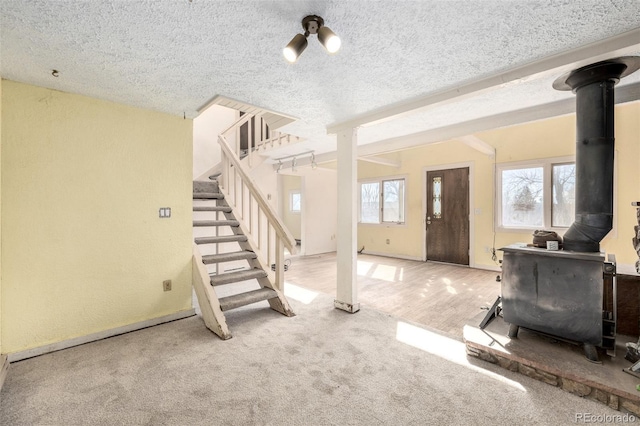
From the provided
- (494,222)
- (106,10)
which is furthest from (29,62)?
(494,222)

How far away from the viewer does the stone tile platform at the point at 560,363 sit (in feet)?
5.45

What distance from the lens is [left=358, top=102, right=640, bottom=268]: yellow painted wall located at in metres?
3.99

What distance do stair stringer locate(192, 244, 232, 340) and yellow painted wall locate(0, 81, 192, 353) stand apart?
5.8 inches

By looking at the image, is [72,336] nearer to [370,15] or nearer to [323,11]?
[323,11]

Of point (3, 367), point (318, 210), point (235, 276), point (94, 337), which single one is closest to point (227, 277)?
point (235, 276)

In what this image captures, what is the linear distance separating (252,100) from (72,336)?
8.61 ft

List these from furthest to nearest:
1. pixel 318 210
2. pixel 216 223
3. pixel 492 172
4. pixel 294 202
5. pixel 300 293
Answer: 1. pixel 294 202
2. pixel 318 210
3. pixel 492 172
4. pixel 300 293
5. pixel 216 223

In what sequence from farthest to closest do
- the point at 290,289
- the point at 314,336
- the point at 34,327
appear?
the point at 290,289, the point at 314,336, the point at 34,327

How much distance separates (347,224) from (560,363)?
207 cm

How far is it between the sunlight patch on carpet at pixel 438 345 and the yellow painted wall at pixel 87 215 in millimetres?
2360

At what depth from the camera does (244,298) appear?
296 centimetres

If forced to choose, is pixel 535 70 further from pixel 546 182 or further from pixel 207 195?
pixel 207 195

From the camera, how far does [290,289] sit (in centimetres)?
411

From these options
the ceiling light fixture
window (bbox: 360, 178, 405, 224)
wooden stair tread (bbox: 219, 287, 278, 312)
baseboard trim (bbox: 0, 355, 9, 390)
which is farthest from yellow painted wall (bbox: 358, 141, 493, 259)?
baseboard trim (bbox: 0, 355, 9, 390)
